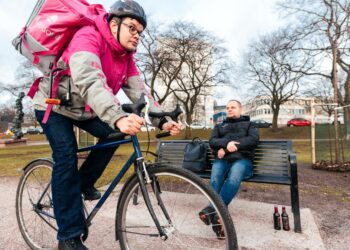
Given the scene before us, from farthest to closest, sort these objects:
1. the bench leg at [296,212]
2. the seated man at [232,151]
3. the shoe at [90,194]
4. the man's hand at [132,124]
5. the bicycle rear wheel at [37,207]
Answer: the seated man at [232,151] → the bench leg at [296,212] → the bicycle rear wheel at [37,207] → the shoe at [90,194] → the man's hand at [132,124]

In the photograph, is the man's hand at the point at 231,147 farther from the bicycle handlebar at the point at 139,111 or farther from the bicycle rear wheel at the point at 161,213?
the bicycle handlebar at the point at 139,111

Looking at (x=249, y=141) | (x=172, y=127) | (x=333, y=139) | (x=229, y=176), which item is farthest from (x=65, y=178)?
(x=333, y=139)

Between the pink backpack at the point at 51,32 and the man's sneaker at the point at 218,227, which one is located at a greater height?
the pink backpack at the point at 51,32

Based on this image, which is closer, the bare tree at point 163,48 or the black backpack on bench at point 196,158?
the black backpack on bench at point 196,158

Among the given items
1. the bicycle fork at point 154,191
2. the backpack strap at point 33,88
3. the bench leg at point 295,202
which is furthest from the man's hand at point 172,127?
the bench leg at point 295,202

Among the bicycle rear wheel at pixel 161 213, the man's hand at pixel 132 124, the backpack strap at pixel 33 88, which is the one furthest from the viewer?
the backpack strap at pixel 33 88

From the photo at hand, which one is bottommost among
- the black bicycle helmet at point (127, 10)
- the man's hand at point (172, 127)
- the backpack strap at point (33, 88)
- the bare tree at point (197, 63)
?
the man's hand at point (172, 127)

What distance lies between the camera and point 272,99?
35531mm

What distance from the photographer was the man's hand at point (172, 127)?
2.04 metres

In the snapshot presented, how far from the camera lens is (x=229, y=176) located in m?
3.26

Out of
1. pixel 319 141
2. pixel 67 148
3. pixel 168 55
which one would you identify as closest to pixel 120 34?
pixel 67 148

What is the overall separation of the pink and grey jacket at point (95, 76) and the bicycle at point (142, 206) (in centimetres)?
17

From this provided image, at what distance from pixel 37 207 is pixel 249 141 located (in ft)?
8.16

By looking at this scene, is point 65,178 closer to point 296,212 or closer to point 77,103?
point 77,103
